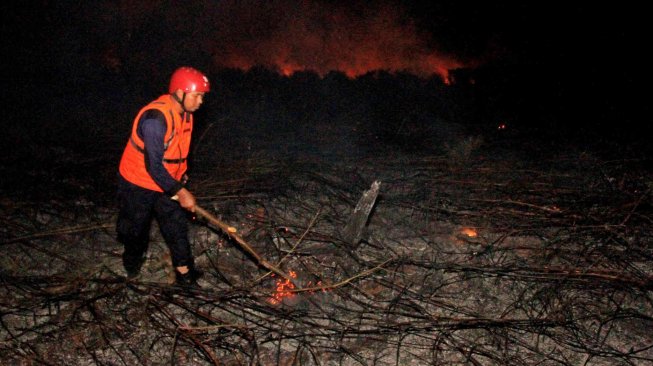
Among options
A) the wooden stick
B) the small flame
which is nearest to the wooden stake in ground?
the small flame

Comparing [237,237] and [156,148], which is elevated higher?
[156,148]

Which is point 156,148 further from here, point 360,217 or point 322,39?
point 322,39

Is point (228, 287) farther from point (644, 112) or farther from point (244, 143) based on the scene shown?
point (644, 112)

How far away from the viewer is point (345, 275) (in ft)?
14.1

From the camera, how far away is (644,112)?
1309 cm

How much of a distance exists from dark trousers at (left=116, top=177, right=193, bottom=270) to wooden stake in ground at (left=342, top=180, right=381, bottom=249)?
1.78m

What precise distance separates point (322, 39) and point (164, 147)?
16.7m

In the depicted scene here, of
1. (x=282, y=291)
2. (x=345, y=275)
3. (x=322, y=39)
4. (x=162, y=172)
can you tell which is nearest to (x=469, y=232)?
(x=345, y=275)

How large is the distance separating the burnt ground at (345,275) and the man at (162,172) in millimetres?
390

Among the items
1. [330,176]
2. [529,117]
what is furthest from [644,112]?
[330,176]

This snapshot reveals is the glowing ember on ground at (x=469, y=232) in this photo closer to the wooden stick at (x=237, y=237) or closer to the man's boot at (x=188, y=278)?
the wooden stick at (x=237, y=237)

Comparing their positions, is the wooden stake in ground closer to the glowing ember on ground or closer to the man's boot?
the glowing ember on ground

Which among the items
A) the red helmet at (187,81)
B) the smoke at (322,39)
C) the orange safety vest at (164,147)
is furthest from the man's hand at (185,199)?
the smoke at (322,39)

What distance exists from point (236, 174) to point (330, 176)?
1589 mm
